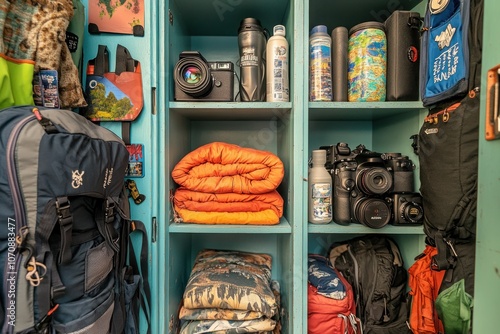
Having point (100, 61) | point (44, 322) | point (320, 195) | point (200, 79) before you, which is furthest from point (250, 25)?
point (44, 322)

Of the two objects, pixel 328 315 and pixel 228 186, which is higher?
pixel 228 186

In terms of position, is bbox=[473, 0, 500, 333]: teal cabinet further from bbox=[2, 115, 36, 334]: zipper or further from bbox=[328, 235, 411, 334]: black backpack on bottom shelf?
bbox=[2, 115, 36, 334]: zipper

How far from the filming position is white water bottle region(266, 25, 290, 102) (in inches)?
33.6

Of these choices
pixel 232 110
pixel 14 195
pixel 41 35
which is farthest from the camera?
pixel 232 110

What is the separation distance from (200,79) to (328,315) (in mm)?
953

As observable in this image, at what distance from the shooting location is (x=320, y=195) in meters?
0.86

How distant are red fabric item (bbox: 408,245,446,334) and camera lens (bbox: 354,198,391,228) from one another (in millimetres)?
200

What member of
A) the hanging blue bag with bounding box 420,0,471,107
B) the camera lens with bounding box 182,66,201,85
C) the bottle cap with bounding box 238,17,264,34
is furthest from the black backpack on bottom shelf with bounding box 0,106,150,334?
the hanging blue bag with bounding box 420,0,471,107

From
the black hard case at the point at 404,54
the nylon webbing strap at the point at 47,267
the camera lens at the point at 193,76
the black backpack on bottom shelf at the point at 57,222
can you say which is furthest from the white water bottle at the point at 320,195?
the nylon webbing strap at the point at 47,267

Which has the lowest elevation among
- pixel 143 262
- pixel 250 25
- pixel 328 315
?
pixel 328 315

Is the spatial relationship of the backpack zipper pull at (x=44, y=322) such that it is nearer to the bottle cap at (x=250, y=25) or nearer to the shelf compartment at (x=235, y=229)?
the shelf compartment at (x=235, y=229)

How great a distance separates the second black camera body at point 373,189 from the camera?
822 millimetres

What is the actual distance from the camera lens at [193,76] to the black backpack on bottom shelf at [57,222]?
30cm

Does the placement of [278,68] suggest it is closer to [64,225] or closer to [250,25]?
[250,25]
